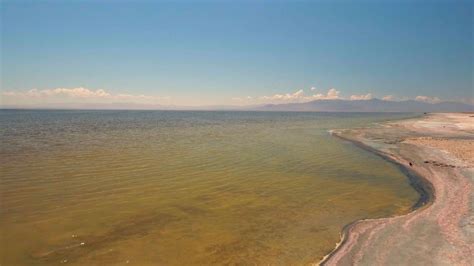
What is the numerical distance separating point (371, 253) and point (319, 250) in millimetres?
1415

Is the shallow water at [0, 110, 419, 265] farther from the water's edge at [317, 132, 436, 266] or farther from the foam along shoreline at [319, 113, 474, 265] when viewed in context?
the foam along shoreline at [319, 113, 474, 265]

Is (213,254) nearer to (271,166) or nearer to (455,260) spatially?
(455,260)

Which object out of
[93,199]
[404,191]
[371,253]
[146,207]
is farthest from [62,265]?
[404,191]

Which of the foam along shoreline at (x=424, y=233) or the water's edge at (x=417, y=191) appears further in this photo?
the water's edge at (x=417, y=191)

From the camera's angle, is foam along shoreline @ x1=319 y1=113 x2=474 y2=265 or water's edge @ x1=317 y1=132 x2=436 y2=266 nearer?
foam along shoreline @ x1=319 y1=113 x2=474 y2=265

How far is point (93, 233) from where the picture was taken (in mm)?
10148

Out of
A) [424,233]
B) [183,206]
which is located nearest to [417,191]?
[424,233]

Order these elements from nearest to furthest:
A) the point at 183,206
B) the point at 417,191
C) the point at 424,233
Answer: the point at 424,233 → the point at 183,206 → the point at 417,191

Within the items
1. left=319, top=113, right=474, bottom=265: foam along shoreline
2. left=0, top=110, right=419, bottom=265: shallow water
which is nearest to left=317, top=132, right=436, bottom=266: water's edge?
left=319, top=113, right=474, bottom=265: foam along shoreline

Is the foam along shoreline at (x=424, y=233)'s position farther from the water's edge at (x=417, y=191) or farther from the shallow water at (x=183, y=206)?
the shallow water at (x=183, y=206)

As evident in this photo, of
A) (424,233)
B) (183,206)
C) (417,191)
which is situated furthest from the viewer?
(417,191)

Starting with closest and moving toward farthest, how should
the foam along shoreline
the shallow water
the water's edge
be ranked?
the foam along shoreline
the shallow water
the water's edge

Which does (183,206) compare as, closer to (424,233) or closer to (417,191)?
(424,233)

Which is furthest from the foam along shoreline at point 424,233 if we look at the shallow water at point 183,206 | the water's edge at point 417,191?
the shallow water at point 183,206
